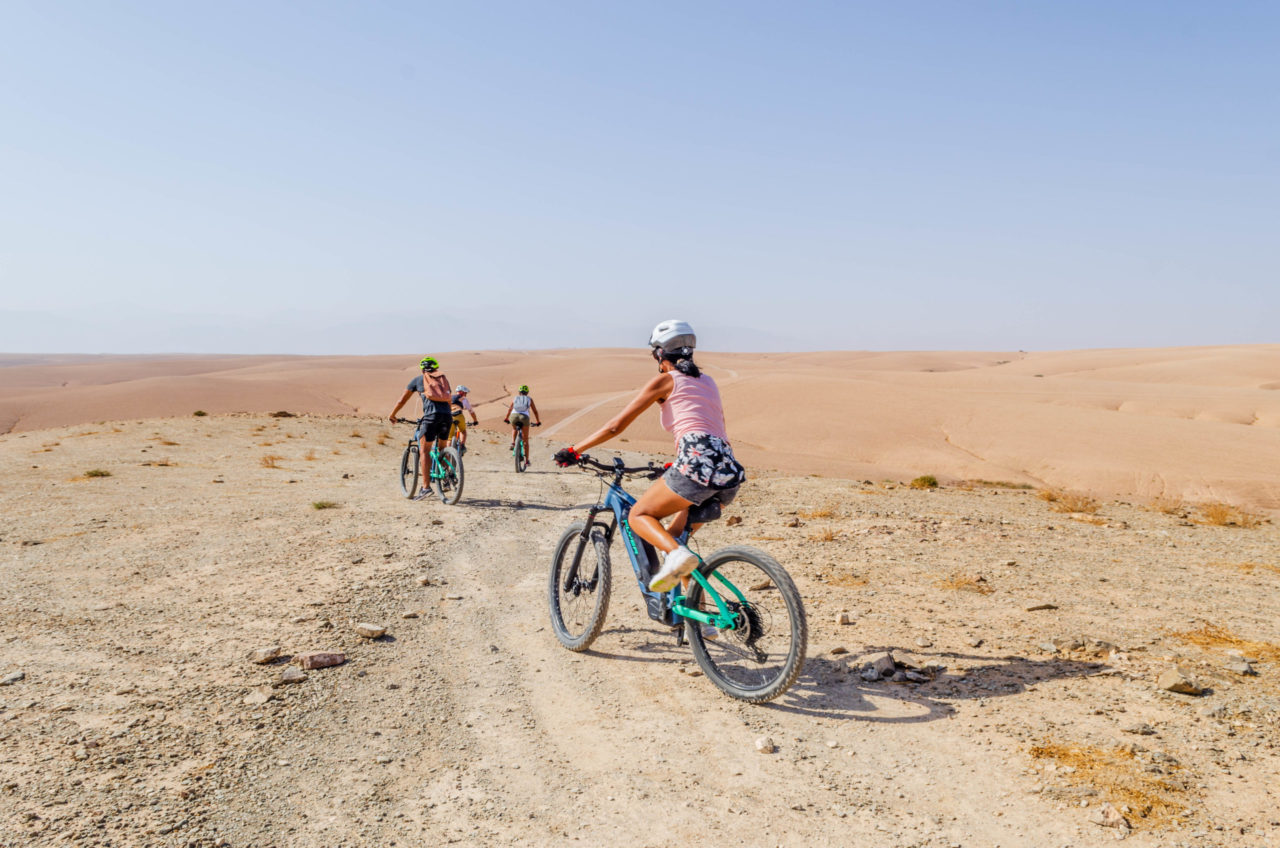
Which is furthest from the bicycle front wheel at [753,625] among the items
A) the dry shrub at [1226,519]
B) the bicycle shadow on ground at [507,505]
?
the dry shrub at [1226,519]

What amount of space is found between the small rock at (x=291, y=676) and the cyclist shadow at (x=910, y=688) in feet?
11.2

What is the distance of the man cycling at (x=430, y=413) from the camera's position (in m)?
12.4

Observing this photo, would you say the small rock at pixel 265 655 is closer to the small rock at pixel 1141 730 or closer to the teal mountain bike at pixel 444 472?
the small rock at pixel 1141 730

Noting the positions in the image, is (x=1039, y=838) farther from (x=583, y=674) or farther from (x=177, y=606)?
(x=177, y=606)

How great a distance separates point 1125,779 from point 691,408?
318 cm

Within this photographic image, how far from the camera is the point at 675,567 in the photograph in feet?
15.5

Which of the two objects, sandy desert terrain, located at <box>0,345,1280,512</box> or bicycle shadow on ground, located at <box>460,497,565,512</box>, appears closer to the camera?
bicycle shadow on ground, located at <box>460,497,565,512</box>

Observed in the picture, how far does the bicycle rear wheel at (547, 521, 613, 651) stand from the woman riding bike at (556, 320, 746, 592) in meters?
0.72

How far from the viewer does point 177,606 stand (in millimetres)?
6875

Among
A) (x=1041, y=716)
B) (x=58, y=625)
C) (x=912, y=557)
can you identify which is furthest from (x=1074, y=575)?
(x=58, y=625)

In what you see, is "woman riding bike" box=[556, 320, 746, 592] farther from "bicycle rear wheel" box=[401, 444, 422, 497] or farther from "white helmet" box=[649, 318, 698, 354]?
"bicycle rear wheel" box=[401, 444, 422, 497]

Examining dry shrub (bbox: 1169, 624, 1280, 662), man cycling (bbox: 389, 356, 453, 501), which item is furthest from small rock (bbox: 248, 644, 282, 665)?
dry shrub (bbox: 1169, 624, 1280, 662)

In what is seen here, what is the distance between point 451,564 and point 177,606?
2836 mm

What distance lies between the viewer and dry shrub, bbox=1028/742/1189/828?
3.47m
